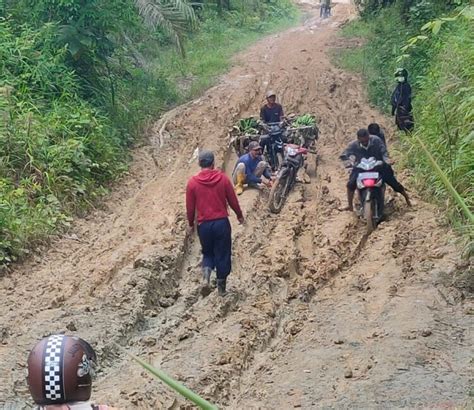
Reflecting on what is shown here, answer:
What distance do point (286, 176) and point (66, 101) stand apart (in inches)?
172

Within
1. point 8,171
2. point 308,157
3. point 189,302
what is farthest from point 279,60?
point 189,302

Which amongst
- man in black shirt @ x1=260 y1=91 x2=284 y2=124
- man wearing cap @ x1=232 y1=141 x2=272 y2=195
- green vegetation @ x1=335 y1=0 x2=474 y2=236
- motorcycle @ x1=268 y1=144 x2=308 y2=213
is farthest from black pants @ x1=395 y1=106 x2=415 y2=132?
man wearing cap @ x1=232 y1=141 x2=272 y2=195

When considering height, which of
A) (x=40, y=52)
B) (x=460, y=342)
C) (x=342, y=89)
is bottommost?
(x=342, y=89)

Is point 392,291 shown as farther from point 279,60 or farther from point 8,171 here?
point 279,60

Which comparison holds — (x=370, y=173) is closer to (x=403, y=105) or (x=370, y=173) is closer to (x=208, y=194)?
(x=208, y=194)

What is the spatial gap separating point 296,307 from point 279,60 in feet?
51.9

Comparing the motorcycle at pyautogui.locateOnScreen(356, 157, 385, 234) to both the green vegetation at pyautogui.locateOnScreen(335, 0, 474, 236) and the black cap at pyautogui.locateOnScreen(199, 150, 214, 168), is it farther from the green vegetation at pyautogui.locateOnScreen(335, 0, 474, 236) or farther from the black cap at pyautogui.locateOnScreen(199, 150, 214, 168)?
the black cap at pyautogui.locateOnScreen(199, 150, 214, 168)

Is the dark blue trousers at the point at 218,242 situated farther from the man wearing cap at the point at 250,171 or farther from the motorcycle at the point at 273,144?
the motorcycle at the point at 273,144

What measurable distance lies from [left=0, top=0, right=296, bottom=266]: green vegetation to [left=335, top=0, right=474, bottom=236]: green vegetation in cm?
476

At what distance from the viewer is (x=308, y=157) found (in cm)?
1455

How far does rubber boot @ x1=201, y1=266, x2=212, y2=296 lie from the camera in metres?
8.48

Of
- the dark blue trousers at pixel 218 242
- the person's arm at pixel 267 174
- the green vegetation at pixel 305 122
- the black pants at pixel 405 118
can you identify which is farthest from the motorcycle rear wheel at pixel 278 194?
the dark blue trousers at pixel 218 242

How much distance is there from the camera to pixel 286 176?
12.4 metres

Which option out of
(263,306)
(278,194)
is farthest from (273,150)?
(263,306)
